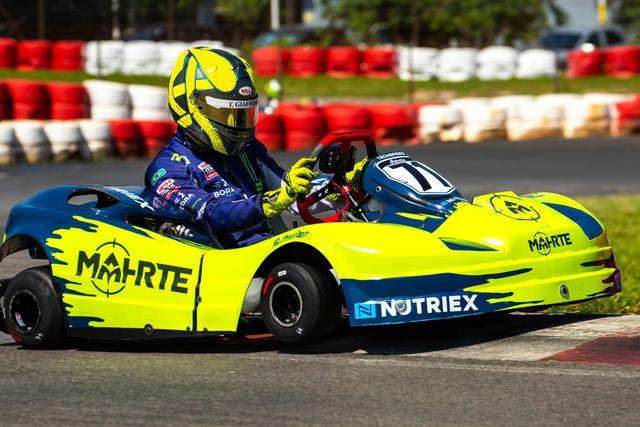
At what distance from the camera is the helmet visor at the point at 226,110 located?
6934 mm

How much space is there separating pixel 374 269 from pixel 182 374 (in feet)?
2.95

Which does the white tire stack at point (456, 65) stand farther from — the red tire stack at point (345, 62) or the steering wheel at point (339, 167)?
the steering wheel at point (339, 167)

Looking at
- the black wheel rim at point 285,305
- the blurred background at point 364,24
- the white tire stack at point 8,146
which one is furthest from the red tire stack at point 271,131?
the blurred background at point 364,24

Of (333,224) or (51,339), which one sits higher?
(333,224)

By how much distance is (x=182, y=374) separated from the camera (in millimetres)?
5914

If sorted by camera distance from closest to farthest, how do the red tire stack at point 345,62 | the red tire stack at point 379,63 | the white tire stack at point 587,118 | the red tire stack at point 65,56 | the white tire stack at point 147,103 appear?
the white tire stack at point 587,118 < the white tire stack at point 147,103 < the red tire stack at point 65,56 < the red tire stack at point 379,63 < the red tire stack at point 345,62

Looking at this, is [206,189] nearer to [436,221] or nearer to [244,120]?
[244,120]

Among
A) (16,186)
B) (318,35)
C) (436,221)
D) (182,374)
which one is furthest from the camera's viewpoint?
(318,35)

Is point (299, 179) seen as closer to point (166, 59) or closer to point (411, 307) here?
point (411, 307)

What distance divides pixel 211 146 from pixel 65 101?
1330 centimetres

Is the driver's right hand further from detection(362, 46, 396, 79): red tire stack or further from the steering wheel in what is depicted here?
detection(362, 46, 396, 79): red tire stack

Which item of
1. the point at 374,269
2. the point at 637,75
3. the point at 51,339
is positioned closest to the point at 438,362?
the point at 374,269

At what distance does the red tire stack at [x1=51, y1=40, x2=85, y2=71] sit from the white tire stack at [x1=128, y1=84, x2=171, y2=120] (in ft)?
29.0

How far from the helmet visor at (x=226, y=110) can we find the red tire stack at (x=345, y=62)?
933 inches
